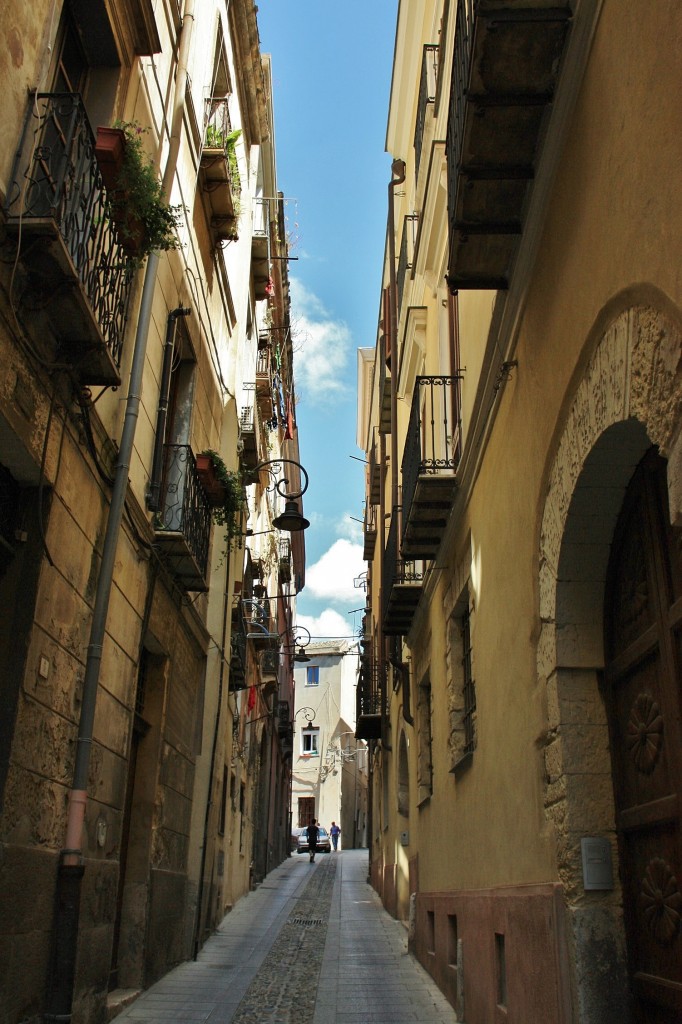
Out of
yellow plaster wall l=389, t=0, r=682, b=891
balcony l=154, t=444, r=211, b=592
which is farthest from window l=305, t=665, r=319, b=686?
yellow plaster wall l=389, t=0, r=682, b=891

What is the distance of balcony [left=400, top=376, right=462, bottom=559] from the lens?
774 centimetres

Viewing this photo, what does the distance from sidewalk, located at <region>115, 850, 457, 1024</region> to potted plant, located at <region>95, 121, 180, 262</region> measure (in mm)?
5562

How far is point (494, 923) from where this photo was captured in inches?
222

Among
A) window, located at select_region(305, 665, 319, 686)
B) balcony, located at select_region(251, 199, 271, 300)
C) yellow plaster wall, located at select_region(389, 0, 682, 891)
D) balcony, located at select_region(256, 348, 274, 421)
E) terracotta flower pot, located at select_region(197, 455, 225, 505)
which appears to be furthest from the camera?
window, located at select_region(305, 665, 319, 686)

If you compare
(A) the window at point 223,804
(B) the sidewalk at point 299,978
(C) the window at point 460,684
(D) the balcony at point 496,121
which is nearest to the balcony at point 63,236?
(D) the balcony at point 496,121

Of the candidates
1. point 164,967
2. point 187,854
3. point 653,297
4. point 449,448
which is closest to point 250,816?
point 187,854

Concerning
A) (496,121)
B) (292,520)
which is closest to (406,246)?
(292,520)

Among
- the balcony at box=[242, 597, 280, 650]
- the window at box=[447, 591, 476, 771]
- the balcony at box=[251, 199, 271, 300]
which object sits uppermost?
the balcony at box=[251, 199, 271, 300]

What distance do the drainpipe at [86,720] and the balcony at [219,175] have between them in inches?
78.3

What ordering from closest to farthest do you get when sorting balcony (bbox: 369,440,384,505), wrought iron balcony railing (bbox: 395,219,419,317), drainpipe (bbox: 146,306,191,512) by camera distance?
drainpipe (bbox: 146,306,191,512) < wrought iron balcony railing (bbox: 395,219,419,317) < balcony (bbox: 369,440,384,505)

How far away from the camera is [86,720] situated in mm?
5672

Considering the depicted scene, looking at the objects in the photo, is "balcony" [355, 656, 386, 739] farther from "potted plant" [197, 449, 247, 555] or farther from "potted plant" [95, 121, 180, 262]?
"potted plant" [95, 121, 180, 262]

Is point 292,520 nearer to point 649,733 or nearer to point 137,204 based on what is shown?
point 137,204

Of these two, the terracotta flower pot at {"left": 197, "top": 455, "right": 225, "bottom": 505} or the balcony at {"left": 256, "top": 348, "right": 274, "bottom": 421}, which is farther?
the balcony at {"left": 256, "top": 348, "right": 274, "bottom": 421}
